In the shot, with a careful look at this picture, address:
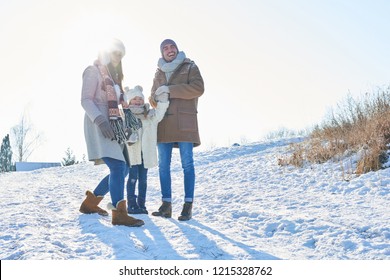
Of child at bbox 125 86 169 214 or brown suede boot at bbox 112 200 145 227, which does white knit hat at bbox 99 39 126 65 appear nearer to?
child at bbox 125 86 169 214

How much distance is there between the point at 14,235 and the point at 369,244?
288 centimetres

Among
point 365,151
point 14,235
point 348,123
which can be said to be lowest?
point 14,235

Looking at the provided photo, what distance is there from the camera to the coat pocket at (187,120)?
4.32 meters

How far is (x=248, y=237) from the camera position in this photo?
3.56 metres

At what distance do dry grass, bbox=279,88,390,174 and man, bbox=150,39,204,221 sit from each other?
3.19 metres

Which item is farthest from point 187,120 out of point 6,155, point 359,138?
point 6,155

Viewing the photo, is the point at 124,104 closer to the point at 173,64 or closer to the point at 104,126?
the point at 104,126

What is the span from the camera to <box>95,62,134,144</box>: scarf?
3.83 metres

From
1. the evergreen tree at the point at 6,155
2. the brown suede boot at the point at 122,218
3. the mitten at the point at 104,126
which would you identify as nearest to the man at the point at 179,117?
the brown suede boot at the point at 122,218

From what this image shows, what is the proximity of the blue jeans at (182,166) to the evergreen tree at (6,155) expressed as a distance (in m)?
33.3

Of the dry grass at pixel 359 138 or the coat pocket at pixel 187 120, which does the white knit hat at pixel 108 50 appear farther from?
the dry grass at pixel 359 138

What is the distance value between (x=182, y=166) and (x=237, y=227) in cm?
93
